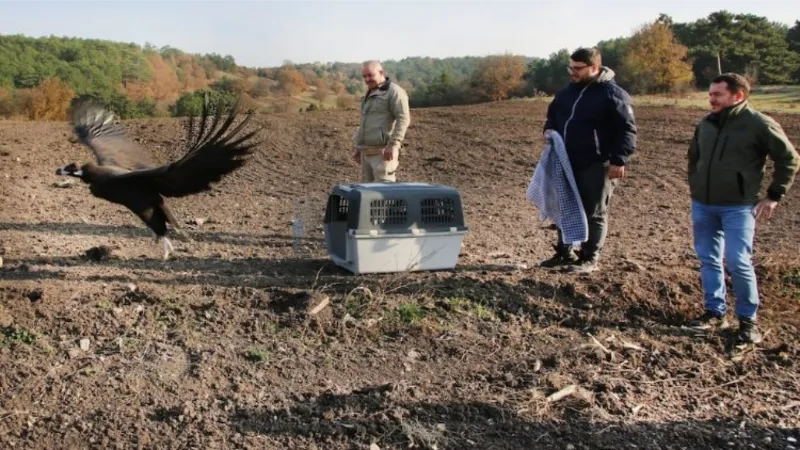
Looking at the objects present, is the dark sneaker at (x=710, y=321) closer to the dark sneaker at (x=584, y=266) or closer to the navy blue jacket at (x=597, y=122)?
the dark sneaker at (x=584, y=266)

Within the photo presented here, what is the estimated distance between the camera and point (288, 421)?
3490 mm

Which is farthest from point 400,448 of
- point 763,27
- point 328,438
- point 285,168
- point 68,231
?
point 763,27

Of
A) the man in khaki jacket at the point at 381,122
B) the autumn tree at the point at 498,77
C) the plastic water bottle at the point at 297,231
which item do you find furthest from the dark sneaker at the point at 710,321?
the autumn tree at the point at 498,77

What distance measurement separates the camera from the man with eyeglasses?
5215mm

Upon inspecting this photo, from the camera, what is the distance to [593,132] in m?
5.35

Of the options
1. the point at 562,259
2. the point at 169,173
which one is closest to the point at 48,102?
the point at 169,173

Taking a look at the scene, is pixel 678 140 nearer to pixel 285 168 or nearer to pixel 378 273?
pixel 285 168

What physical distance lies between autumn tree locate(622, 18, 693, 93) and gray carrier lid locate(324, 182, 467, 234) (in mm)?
28437

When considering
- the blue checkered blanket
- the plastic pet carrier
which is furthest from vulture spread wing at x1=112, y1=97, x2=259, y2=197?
the blue checkered blanket

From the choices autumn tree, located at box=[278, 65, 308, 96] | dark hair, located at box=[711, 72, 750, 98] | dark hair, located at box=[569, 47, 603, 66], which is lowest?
dark hair, located at box=[711, 72, 750, 98]

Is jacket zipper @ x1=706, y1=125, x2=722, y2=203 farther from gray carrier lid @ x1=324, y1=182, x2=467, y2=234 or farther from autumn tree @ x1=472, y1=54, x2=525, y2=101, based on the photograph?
autumn tree @ x1=472, y1=54, x2=525, y2=101

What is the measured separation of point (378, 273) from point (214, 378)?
1.78 m

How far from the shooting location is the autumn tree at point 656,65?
3247 cm

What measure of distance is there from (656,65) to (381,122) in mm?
30288
